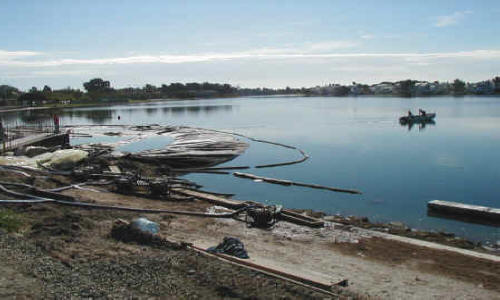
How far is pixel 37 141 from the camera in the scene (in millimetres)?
33906

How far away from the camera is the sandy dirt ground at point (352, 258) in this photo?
31.1 feet

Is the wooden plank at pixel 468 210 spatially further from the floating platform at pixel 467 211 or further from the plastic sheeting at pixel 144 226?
the plastic sheeting at pixel 144 226

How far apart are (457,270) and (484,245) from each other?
171 inches

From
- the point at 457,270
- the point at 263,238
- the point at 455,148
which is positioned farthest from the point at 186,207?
the point at 455,148

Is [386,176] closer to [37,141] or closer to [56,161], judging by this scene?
[56,161]

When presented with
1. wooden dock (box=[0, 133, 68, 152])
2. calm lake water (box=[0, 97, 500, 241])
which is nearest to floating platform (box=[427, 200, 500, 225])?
calm lake water (box=[0, 97, 500, 241])

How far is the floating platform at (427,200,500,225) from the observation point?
55.9ft

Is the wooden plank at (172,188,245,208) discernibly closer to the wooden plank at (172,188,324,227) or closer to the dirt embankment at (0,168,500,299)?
the wooden plank at (172,188,324,227)

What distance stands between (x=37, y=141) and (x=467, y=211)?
99.4ft

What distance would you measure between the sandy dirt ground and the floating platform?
19.3 ft

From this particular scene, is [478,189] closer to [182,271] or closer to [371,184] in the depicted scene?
[371,184]

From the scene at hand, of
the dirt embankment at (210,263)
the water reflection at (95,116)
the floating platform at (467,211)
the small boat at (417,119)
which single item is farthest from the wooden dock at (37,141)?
the small boat at (417,119)

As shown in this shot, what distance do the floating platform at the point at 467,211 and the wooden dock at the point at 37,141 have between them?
25105mm

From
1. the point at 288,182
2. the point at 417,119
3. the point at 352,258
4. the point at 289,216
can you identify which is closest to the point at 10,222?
the point at 289,216
